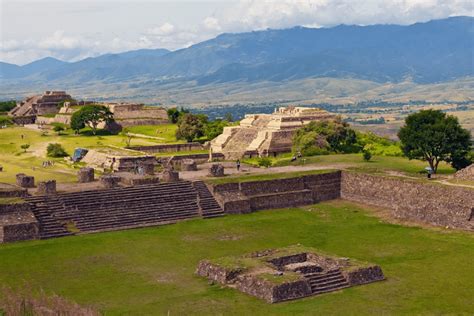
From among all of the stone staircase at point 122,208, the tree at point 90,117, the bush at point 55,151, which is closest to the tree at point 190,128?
the tree at point 90,117

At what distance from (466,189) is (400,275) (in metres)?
11.4

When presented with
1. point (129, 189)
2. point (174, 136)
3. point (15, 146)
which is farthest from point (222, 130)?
point (129, 189)

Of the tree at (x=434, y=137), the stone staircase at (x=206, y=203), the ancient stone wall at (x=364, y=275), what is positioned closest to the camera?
the ancient stone wall at (x=364, y=275)

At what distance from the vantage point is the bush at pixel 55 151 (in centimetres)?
6138

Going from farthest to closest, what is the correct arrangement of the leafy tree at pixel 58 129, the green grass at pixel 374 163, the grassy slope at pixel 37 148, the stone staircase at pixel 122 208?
the leafy tree at pixel 58 129, the grassy slope at pixel 37 148, the green grass at pixel 374 163, the stone staircase at pixel 122 208

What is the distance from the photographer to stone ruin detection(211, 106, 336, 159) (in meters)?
63.1

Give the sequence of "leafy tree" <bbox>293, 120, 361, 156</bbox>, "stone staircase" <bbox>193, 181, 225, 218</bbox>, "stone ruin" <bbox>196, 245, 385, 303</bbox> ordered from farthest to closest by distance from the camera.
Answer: "leafy tree" <bbox>293, 120, 361, 156</bbox> → "stone staircase" <bbox>193, 181, 225, 218</bbox> → "stone ruin" <bbox>196, 245, 385, 303</bbox>

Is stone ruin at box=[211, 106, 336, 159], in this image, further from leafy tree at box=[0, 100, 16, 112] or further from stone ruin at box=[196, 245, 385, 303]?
leafy tree at box=[0, 100, 16, 112]

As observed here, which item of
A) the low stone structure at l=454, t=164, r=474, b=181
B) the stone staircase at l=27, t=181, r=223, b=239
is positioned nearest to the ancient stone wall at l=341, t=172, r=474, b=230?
the low stone structure at l=454, t=164, r=474, b=181

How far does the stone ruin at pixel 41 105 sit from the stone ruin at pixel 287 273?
66010 millimetres

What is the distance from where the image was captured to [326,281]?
29562mm

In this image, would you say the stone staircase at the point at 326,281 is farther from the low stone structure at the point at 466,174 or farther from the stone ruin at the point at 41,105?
the stone ruin at the point at 41,105

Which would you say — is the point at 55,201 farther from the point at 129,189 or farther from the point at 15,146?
the point at 15,146

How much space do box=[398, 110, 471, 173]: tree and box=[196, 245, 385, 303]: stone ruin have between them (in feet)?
60.1
